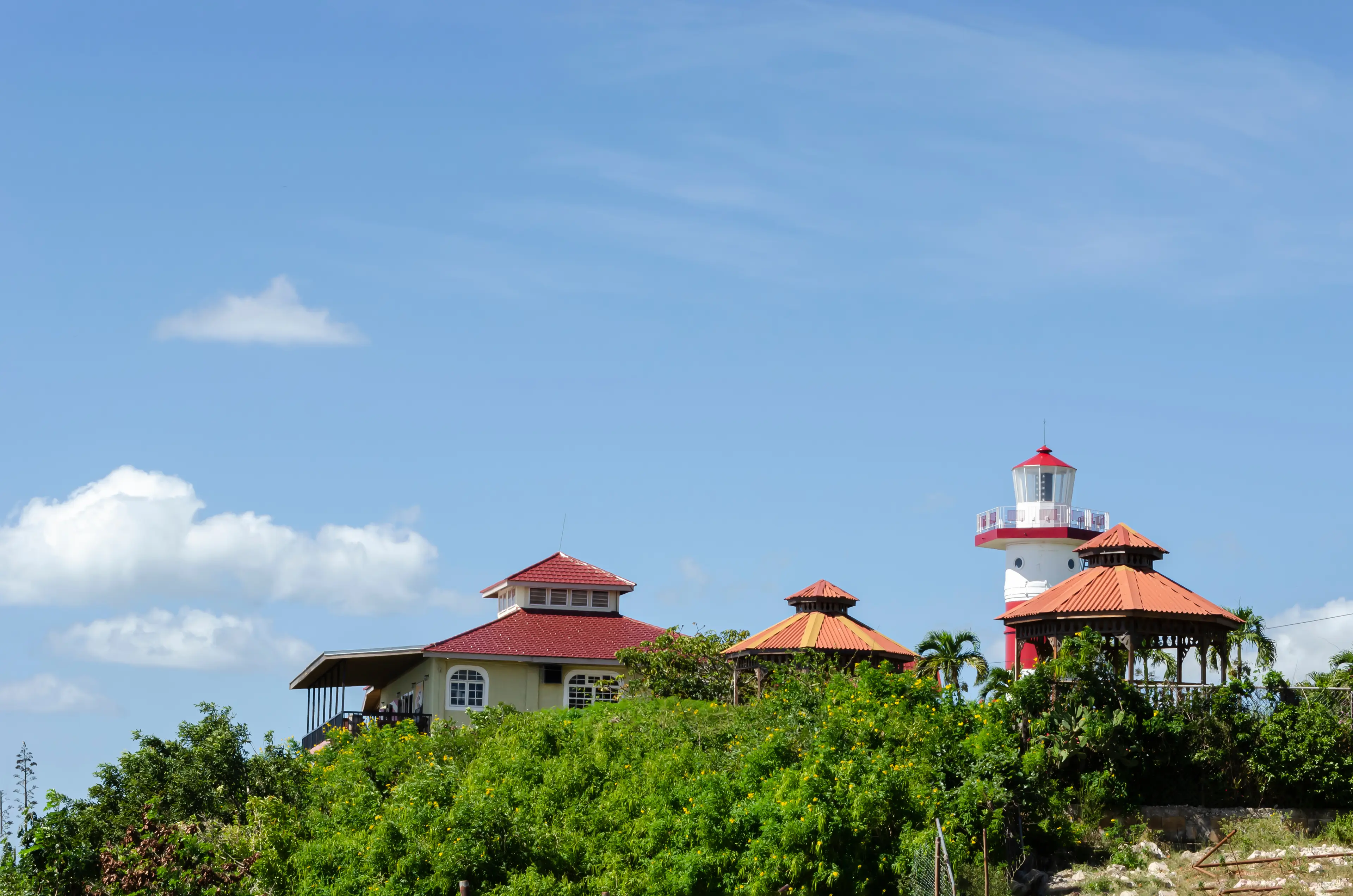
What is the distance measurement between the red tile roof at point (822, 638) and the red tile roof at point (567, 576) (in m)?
9.19

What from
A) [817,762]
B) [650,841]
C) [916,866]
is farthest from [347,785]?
[916,866]

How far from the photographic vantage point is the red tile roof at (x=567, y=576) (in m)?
48.1

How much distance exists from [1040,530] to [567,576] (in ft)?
53.6

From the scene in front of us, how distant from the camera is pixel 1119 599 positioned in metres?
33.0

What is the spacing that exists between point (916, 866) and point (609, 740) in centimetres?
782

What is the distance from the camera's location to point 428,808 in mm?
27172

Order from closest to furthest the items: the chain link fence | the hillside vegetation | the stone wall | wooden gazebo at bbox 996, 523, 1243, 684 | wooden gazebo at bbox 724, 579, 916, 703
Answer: the chain link fence
the hillside vegetation
the stone wall
wooden gazebo at bbox 996, 523, 1243, 684
wooden gazebo at bbox 724, 579, 916, 703

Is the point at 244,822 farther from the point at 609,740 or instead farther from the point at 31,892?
the point at 609,740

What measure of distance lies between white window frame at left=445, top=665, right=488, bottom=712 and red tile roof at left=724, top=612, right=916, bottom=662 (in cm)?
807

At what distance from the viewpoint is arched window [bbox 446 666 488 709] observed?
43.3 metres

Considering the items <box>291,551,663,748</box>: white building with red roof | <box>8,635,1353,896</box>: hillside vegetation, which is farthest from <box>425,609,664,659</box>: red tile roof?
<box>8,635,1353,896</box>: hillside vegetation

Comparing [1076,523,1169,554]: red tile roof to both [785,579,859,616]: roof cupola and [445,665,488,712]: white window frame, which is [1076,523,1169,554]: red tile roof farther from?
[445,665,488,712]: white window frame

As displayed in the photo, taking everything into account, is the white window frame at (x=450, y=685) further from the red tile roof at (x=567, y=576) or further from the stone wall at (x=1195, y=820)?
the stone wall at (x=1195, y=820)

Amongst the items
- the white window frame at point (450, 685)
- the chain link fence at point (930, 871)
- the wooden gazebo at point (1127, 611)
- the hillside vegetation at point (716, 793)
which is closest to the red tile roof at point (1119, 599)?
the wooden gazebo at point (1127, 611)
